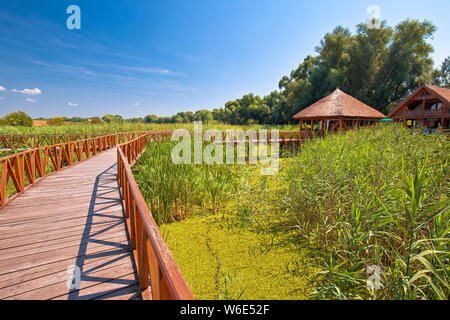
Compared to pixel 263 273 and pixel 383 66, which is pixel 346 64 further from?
pixel 263 273

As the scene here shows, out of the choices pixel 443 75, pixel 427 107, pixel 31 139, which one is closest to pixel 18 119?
pixel 31 139

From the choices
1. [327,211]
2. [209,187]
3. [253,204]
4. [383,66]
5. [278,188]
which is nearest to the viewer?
[327,211]

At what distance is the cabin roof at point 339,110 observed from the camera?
14846 mm

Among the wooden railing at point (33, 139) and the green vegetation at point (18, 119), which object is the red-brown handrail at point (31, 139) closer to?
the wooden railing at point (33, 139)

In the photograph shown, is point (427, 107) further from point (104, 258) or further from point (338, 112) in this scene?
point (104, 258)

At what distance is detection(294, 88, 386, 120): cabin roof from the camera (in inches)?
584

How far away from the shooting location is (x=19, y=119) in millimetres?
35938

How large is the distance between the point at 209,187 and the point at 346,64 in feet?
109

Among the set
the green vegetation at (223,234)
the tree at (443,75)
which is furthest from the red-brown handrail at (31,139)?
the tree at (443,75)

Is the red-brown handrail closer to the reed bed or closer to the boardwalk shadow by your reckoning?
the reed bed

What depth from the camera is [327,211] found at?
3691 mm
